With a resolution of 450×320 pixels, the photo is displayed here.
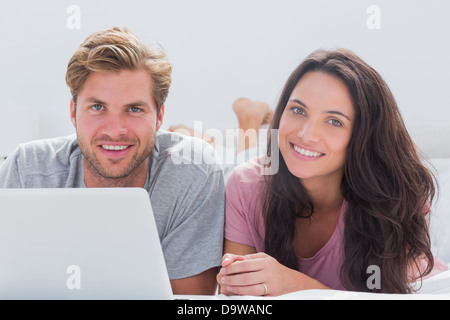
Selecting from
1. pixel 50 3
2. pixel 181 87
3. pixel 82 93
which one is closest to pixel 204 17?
pixel 181 87

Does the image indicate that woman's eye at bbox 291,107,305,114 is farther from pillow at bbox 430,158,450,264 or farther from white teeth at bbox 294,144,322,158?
pillow at bbox 430,158,450,264

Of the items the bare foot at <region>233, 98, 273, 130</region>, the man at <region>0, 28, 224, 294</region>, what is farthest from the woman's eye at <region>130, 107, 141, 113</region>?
the bare foot at <region>233, 98, 273, 130</region>

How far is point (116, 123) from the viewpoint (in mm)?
1326

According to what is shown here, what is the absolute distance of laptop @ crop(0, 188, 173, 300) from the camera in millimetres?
682

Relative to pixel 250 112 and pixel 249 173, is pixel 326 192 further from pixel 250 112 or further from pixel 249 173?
pixel 250 112

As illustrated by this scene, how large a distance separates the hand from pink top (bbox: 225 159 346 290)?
Answer: 9.1 inches

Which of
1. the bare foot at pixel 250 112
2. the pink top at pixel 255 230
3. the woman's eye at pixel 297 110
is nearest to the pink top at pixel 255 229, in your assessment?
the pink top at pixel 255 230

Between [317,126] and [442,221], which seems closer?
[317,126]

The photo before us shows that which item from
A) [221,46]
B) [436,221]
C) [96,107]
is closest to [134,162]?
[96,107]

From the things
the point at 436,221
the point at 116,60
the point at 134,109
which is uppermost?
the point at 116,60

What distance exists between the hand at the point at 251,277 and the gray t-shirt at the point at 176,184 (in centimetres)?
20

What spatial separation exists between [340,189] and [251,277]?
0.45m

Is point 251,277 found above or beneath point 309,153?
beneath
